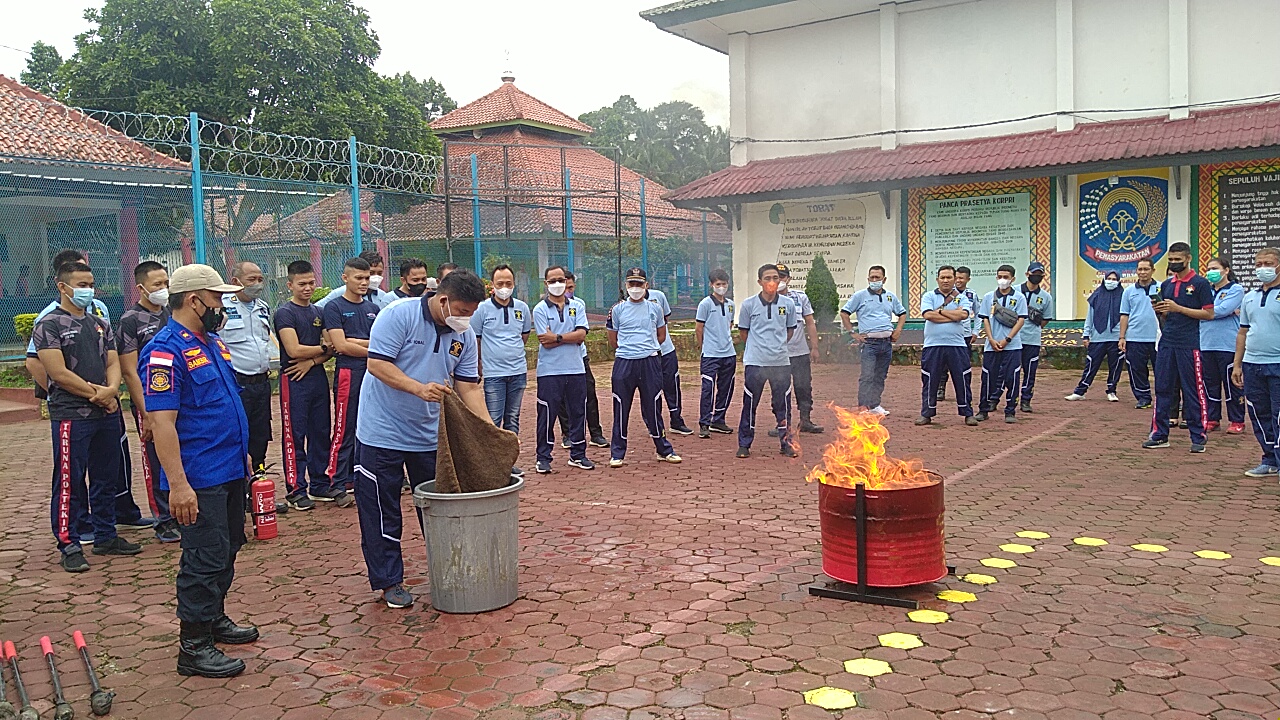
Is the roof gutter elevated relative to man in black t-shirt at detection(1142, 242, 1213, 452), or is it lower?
elevated

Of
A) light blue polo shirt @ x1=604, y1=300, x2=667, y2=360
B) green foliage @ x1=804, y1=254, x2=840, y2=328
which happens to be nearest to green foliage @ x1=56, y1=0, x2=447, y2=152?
green foliage @ x1=804, y1=254, x2=840, y2=328

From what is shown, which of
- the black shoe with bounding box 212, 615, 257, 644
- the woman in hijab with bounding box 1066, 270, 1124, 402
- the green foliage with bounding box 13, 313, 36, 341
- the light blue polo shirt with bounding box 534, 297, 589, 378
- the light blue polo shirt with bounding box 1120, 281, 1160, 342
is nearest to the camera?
the black shoe with bounding box 212, 615, 257, 644

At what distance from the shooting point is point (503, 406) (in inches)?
345

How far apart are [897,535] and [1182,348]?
5919 mm

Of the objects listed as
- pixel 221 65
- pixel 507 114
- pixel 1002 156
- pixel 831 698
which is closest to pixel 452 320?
pixel 831 698

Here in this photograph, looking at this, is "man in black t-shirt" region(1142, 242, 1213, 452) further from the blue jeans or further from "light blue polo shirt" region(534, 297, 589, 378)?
the blue jeans

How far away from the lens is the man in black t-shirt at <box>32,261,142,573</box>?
613 centimetres

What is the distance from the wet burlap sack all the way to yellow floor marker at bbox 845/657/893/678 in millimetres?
1913

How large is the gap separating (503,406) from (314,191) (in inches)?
324

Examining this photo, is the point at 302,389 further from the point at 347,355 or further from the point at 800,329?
the point at 800,329

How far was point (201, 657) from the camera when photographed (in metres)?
4.27

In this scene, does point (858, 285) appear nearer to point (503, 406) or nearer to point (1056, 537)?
point (503, 406)

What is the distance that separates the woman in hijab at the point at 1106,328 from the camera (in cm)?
1242

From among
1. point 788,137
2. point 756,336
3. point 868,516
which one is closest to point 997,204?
point 788,137
